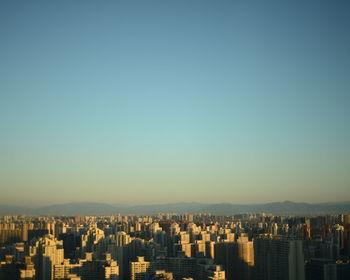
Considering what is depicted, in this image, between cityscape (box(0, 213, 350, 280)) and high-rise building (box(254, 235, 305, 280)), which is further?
cityscape (box(0, 213, 350, 280))

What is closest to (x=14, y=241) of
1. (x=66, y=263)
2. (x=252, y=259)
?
(x=66, y=263)

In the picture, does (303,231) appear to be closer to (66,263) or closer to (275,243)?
(275,243)

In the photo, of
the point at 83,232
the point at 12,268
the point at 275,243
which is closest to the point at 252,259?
the point at 275,243

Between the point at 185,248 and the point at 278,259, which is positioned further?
the point at 185,248

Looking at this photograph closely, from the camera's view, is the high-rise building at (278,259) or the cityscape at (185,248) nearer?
the high-rise building at (278,259)

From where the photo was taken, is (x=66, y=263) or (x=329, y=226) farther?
(x=66, y=263)

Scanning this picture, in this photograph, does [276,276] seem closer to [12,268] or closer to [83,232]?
[12,268]

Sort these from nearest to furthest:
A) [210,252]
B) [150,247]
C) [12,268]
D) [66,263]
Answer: [12,268] < [66,263] < [210,252] < [150,247]

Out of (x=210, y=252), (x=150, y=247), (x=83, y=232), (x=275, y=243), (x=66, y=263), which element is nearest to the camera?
(x=275, y=243)

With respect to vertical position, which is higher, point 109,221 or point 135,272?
point 109,221
